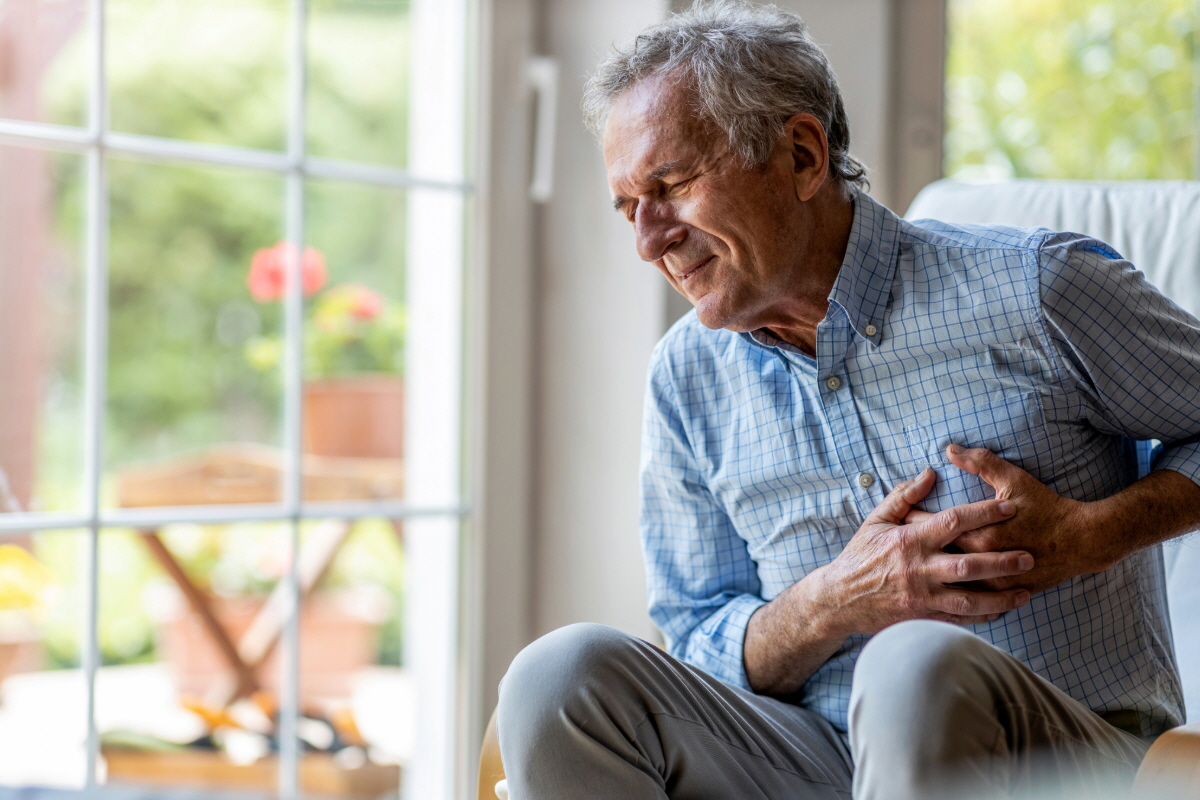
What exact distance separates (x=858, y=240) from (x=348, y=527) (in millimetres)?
1652

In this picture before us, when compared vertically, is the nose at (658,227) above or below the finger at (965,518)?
above

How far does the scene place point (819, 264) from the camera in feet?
3.89

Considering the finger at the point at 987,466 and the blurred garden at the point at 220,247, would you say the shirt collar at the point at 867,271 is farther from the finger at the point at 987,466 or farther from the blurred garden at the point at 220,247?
the blurred garden at the point at 220,247

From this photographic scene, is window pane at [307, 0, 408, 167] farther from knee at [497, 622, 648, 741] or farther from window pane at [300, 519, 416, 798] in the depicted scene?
knee at [497, 622, 648, 741]

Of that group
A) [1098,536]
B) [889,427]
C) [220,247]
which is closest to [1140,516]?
[1098,536]

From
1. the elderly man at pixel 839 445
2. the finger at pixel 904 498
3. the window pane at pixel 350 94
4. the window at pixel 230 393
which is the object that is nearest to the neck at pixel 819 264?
the elderly man at pixel 839 445

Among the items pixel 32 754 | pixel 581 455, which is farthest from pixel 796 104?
pixel 32 754

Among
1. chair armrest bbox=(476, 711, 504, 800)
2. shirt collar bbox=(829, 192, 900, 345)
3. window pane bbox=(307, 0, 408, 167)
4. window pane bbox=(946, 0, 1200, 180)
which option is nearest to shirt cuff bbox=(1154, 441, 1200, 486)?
shirt collar bbox=(829, 192, 900, 345)

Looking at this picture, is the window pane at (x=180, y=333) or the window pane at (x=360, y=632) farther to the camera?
the window pane at (x=180, y=333)

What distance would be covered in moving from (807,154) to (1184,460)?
0.53 meters

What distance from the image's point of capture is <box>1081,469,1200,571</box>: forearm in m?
1.03

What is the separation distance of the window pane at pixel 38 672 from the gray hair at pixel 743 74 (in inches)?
40.2

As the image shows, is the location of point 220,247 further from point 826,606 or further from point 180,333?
point 826,606

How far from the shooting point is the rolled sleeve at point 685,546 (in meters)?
1.29
